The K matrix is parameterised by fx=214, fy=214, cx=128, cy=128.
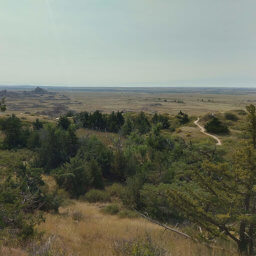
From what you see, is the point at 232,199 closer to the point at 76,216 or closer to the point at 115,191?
the point at 76,216

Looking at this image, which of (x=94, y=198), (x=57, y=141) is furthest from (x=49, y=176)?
(x=94, y=198)

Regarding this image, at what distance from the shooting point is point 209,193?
5012 mm

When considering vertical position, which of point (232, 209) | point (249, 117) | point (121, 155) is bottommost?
point (121, 155)

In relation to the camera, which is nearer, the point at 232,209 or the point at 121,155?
the point at 232,209

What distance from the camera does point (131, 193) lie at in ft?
43.3

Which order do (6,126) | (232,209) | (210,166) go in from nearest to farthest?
(232,209), (210,166), (6,126)

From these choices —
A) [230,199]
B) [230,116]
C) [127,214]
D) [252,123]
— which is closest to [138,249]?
[230,199]

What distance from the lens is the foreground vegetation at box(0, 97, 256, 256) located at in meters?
4.47

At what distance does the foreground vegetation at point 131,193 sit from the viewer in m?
4.47

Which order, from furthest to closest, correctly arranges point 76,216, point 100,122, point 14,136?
point 100,122 → point 14,136 → point 76,216

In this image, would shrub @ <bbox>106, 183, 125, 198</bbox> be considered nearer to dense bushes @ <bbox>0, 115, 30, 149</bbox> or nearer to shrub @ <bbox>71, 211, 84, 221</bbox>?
shrub @ <bbox>71, 211, 84, 221</bbox>

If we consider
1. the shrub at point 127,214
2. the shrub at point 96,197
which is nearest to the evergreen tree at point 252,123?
the shrub at point 127,214

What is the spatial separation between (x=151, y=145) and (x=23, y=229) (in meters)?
17.3

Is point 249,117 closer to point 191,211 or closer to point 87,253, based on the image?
point 191,211
